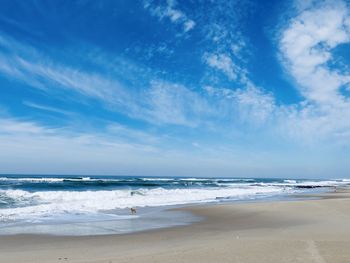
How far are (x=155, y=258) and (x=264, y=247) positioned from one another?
7.70 ft

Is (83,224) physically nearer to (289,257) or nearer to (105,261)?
(105,261)

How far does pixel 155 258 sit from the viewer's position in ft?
21.2

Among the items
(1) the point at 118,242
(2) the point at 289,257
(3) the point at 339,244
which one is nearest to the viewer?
(2) the point at 289,257

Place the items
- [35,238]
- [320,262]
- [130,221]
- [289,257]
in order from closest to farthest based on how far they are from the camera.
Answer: [320,262], [289,257], [35,238], [130,221]

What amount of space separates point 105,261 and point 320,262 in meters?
3.83

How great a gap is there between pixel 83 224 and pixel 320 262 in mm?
8508

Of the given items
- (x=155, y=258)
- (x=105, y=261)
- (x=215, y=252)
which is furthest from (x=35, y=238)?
(x=215, y=252)

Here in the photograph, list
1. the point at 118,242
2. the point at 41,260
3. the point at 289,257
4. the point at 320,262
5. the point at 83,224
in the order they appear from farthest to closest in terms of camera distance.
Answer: the point at 83,224 < the point at 118,242 < the point at 41,260 < the point at 289,257 < the point at 320,262

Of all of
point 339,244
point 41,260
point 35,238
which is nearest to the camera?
point 41,260

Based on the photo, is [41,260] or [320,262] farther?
[41,260]

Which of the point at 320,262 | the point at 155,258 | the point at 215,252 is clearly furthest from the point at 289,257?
the point at 155,258

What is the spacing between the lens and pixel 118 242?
8820 mm

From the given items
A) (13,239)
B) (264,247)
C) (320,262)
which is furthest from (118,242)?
(320,262)

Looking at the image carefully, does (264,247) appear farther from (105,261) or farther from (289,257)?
(105,261)
